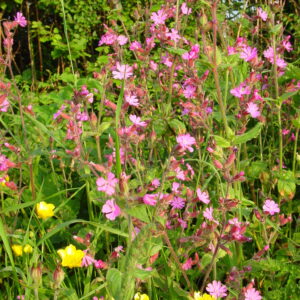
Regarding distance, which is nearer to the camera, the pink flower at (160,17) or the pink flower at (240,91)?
the pink flower at (240,91)

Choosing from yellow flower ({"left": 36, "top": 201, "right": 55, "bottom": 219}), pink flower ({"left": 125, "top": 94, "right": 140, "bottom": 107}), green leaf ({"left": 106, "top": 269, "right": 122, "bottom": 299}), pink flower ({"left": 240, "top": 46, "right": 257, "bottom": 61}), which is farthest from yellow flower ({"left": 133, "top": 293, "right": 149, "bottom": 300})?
pink flower ({"left": 240, "top": 46, "right": 257, "bottom": 61})

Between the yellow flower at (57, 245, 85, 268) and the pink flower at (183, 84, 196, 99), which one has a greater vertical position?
the pink flower at (183, 84, 196, 99)

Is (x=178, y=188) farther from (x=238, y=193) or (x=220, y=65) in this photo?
(x=220, y=65)

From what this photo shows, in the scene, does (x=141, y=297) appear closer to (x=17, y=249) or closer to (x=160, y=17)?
(x=17, y=249)

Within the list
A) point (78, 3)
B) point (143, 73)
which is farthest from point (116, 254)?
point (78, 3)

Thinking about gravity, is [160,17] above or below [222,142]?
above

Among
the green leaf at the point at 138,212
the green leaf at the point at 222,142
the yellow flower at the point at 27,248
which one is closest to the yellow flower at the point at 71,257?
the yellow flower at the point at 27,248

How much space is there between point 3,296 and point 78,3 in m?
3.37

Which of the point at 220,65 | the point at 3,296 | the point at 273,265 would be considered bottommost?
the point at 3,296

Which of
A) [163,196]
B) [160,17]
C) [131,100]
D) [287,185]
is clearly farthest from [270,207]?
[160,17]

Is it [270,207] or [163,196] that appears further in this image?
[270,207]

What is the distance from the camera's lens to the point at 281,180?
156 cm

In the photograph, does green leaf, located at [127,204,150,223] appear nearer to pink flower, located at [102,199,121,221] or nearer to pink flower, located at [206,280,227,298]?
pink flower, located at [102,199,121,221]

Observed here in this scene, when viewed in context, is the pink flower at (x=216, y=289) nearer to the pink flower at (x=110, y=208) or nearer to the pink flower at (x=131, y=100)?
the pink flower at (x=110, y=208)
